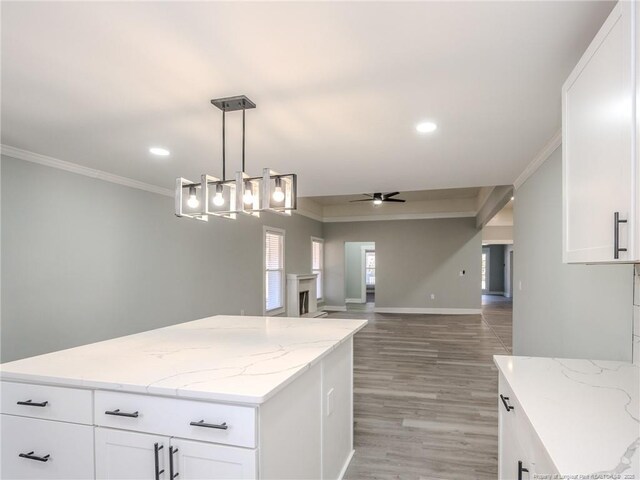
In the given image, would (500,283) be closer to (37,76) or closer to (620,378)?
(620,378)

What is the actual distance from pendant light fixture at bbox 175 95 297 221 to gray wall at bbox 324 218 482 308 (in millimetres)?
7905

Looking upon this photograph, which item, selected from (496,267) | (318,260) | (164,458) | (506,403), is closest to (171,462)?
(164,458)

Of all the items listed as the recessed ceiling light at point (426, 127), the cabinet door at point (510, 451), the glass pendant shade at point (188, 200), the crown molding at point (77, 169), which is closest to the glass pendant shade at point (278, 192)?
the glass pendant shade at point (188, 200)

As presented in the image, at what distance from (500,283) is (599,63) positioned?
15743 millimetres

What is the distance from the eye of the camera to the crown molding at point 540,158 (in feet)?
9.37

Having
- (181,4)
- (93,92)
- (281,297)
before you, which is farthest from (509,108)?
(281,297)

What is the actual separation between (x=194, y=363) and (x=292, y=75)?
1522 mm

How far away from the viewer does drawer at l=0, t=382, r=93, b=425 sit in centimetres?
152

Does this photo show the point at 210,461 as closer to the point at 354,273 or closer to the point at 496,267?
the point at 354,273

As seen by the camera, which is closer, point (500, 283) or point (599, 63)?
point (599, 63)

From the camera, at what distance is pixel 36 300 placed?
3234 mm

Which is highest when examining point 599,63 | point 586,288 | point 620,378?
point 599,63

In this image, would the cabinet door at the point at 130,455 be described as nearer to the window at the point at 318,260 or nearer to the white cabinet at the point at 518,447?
the white cabinet at the point at 518,447

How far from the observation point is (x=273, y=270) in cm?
753
